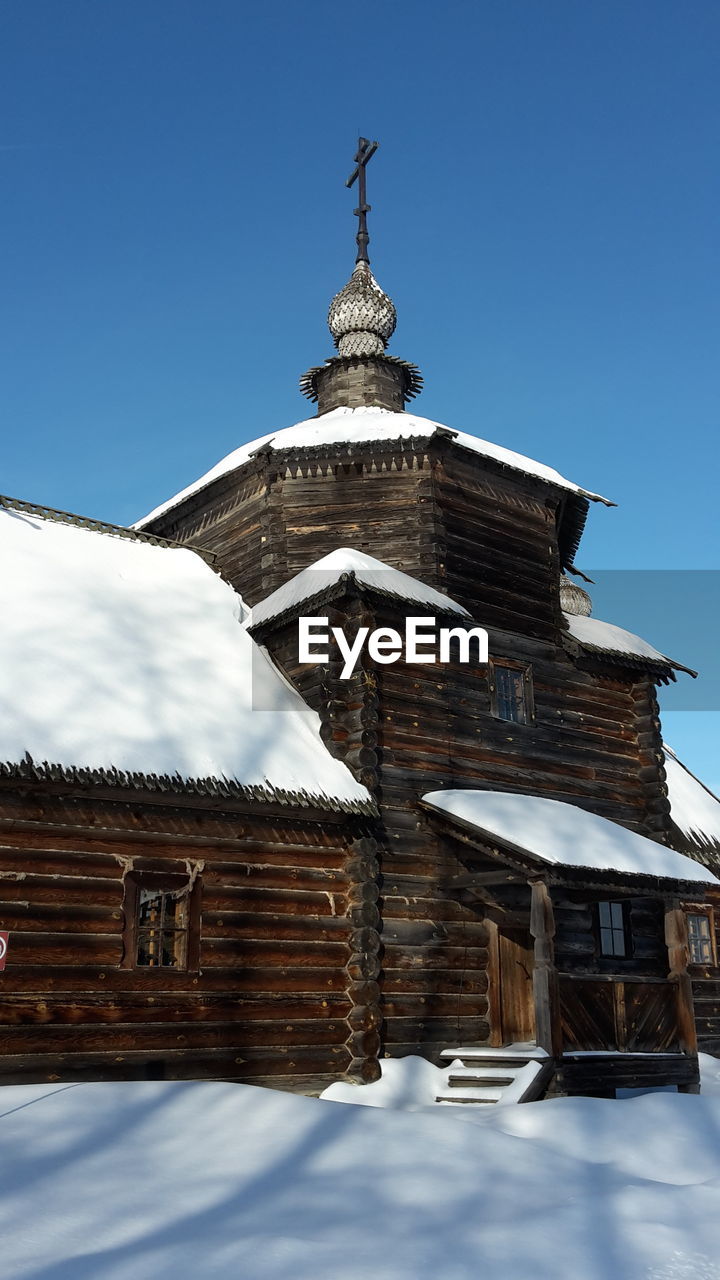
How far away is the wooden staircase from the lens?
1382cm

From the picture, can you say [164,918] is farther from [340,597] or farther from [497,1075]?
[340,597]

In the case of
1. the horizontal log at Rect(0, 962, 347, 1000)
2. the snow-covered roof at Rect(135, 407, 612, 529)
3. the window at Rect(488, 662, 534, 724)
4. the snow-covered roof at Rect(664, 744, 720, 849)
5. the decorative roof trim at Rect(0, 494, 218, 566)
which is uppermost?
the snow-covered roof at Rect(135, 407, 612, 529)

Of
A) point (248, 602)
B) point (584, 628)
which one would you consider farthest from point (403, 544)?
point (584, 628)

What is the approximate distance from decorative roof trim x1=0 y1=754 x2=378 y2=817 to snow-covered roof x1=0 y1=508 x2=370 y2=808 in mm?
58

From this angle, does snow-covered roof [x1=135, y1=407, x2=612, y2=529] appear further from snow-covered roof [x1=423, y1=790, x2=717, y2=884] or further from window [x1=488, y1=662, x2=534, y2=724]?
snow-covered roof [x1=423, y1=790, x2=717, y2=884]

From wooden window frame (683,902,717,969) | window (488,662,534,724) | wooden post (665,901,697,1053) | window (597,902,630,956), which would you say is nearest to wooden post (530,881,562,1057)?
wooden post (665,901,697,1053)

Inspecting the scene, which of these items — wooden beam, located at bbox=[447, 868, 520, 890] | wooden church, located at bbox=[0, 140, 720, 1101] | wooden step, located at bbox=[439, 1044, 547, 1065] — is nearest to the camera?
wooden church, located at bbox=[0, 140, 720, 1101]

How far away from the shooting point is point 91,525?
18.2 m

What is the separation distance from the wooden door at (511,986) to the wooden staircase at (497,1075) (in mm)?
1216

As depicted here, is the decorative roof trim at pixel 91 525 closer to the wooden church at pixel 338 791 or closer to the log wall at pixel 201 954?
the wooden church at pixel 338 791

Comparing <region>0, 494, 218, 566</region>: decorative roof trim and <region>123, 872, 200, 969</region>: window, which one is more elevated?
<region>0, 494, 218, 566</region>: decorative roof trim

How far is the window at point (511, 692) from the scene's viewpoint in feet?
59.2

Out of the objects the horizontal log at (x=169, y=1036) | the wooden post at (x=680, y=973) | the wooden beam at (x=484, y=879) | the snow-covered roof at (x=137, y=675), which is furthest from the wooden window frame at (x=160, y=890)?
the wooden post at (x=680, y=973)

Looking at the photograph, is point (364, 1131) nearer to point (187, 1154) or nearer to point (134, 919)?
point (187, 1154)
